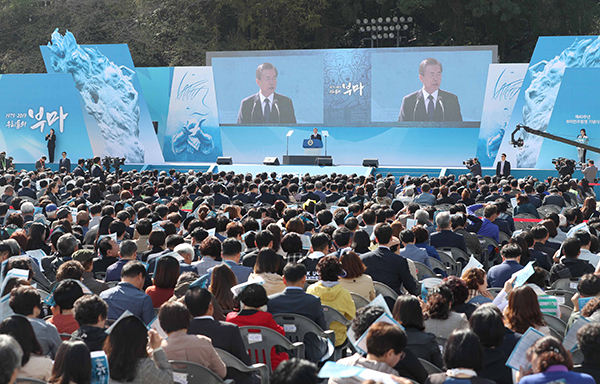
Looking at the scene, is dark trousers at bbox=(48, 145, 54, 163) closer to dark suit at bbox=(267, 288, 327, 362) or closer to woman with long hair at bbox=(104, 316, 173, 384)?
dark suit at bbox=(267, 288, 327, 362)

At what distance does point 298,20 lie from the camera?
34344 millimetres

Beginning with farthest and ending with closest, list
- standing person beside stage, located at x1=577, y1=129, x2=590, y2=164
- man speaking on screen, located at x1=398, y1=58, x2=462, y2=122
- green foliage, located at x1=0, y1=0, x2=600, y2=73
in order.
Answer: green foliage, located at x1=0, y1=0, x2=600, y2=73 → man speaking on screen, located at x1=398, y1=58, x2=462, y2=122 → standing person beside stage, located at x1=577, y1=129, x2=590, y2=164

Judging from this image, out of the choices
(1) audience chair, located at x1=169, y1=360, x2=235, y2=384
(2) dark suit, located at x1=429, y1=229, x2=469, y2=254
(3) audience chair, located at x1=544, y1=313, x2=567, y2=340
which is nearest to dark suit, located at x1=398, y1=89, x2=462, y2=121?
(2) dark suit, located at x1=429, y1=229, x2=469, y2=254

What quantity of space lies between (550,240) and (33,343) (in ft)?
20.4

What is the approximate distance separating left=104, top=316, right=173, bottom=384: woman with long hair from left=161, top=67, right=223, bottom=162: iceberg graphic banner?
22834mm

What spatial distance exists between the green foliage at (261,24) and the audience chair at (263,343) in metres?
30.6

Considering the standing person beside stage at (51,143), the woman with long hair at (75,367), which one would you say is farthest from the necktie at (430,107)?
the woman with long hair at (75,367)

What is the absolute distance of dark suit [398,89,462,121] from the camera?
949 inches

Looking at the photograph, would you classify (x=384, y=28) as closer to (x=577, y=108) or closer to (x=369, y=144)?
(x=369, y=144)

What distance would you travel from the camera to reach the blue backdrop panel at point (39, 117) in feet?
71.7

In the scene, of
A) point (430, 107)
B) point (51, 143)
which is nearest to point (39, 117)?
point (51, 143)

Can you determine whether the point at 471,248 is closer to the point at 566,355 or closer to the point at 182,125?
the point at 566,355

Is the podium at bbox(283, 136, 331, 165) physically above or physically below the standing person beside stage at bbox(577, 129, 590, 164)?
below

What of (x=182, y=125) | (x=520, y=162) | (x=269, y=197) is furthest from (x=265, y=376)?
(x=182, y=125)
